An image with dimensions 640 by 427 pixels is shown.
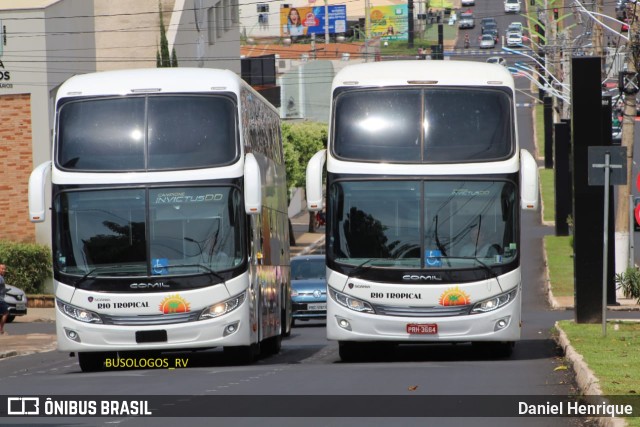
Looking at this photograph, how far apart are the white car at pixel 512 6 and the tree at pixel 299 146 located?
53.2 metres

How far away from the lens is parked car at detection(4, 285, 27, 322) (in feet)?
121

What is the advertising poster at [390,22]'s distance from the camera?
12562 centimetres

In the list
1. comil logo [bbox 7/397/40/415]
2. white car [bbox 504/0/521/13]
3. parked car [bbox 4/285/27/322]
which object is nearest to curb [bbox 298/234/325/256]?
parked car [bbox 4/285/27/322]

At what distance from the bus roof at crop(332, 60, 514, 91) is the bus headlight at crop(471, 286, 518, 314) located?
9.63 feet

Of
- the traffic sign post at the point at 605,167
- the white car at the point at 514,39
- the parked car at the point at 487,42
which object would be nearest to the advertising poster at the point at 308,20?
the parked car at the point at 487,42

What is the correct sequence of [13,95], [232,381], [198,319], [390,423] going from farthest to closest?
[13,95] → [198,319] → [232,381] → [390,423]

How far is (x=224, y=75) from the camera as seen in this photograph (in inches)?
766

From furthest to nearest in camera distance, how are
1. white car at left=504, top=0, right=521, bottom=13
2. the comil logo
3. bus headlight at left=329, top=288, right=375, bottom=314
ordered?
white car at left=504, top=0, right=521, bottom=13, bus headlight at left=329, top=288, right=375, bottom=314, the comil logo

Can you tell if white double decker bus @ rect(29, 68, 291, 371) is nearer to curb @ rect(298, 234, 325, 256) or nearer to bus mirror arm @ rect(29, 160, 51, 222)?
bus mirror arm @ rect(29, 160, 51, 222)

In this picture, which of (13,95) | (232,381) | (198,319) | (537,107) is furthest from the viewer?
(537,107)

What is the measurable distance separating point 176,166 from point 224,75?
4.92 ft

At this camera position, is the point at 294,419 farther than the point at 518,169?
No

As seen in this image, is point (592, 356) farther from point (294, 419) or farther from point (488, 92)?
point (294, 419)

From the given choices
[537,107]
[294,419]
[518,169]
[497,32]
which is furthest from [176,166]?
[497,32]
